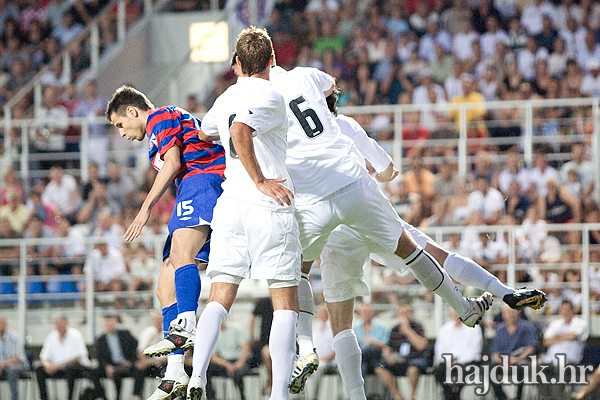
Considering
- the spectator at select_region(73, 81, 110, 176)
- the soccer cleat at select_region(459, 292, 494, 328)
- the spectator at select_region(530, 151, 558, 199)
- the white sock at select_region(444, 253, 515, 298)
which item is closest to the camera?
the soccer cleat at select_region(459, 292, 494, 328)

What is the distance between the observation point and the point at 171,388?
5.34 metres

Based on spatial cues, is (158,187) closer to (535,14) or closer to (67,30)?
(535,14)

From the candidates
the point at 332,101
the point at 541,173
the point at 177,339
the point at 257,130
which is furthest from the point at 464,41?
the point at 177,339

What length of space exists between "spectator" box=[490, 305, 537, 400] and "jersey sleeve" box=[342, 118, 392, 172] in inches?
141

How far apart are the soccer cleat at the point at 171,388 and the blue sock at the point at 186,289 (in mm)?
422

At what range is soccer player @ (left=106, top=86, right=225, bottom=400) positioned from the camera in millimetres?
5320

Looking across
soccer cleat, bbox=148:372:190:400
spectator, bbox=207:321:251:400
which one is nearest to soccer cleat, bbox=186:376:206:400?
soccer cleat, bbox=148:372:190:400

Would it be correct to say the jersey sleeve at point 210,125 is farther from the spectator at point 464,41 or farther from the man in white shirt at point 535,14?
the man in white shirt at point 535,14

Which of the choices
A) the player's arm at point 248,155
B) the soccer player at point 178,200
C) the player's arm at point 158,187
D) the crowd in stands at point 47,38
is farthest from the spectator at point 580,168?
the crowd in stands at point 47,38

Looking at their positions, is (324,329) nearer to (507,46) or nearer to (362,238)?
(362,238)

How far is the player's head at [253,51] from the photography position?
4988 mm

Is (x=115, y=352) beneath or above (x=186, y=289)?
beneath

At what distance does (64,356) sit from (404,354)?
13.3 feet

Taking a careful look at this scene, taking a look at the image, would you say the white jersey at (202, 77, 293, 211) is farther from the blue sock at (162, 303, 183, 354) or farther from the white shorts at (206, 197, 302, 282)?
the blue sock at (162, 303, 183, 354)
